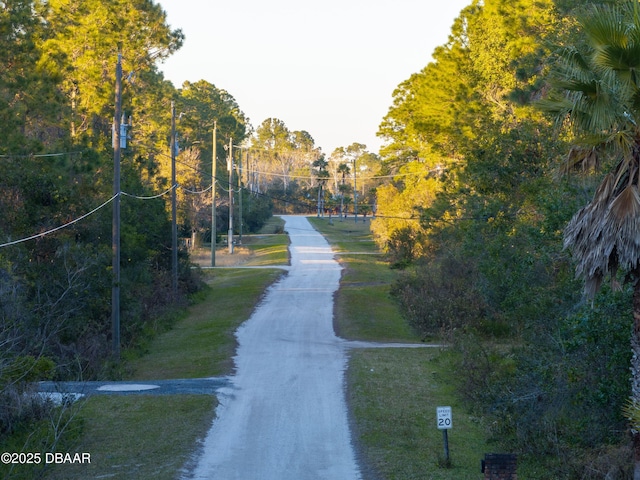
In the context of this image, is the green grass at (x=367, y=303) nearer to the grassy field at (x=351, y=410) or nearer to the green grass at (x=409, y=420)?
the grassy field at (x=351, y=410)

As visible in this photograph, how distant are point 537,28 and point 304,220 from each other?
7577cm

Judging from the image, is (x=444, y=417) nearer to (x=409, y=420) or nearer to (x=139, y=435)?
(x=409, y=420)

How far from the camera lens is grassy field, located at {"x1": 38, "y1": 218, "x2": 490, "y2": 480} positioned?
12.9 meters

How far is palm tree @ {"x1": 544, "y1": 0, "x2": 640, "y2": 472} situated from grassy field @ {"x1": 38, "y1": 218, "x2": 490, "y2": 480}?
3757mm

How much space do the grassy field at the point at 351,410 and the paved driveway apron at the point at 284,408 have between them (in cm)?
37

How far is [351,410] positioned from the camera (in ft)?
55.5

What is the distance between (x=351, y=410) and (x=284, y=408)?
1.38 m

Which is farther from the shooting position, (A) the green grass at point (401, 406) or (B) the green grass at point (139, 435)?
(A) the green grass at point (401, 406)

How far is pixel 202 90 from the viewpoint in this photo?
309 feet

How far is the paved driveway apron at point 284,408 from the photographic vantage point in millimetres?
12922

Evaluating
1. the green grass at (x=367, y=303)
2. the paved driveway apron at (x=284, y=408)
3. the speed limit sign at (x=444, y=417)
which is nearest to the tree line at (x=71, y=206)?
the paved driveway apron at (x=284, y=408)

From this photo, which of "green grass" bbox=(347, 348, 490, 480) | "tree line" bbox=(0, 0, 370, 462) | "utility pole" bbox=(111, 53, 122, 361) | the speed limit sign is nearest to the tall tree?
"tree line" bbox=(0, 0, 370, 462)

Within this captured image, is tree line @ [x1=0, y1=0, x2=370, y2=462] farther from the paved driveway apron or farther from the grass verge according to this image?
the paved driveway apron

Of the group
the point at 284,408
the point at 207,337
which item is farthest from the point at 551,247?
the point at 207,337
